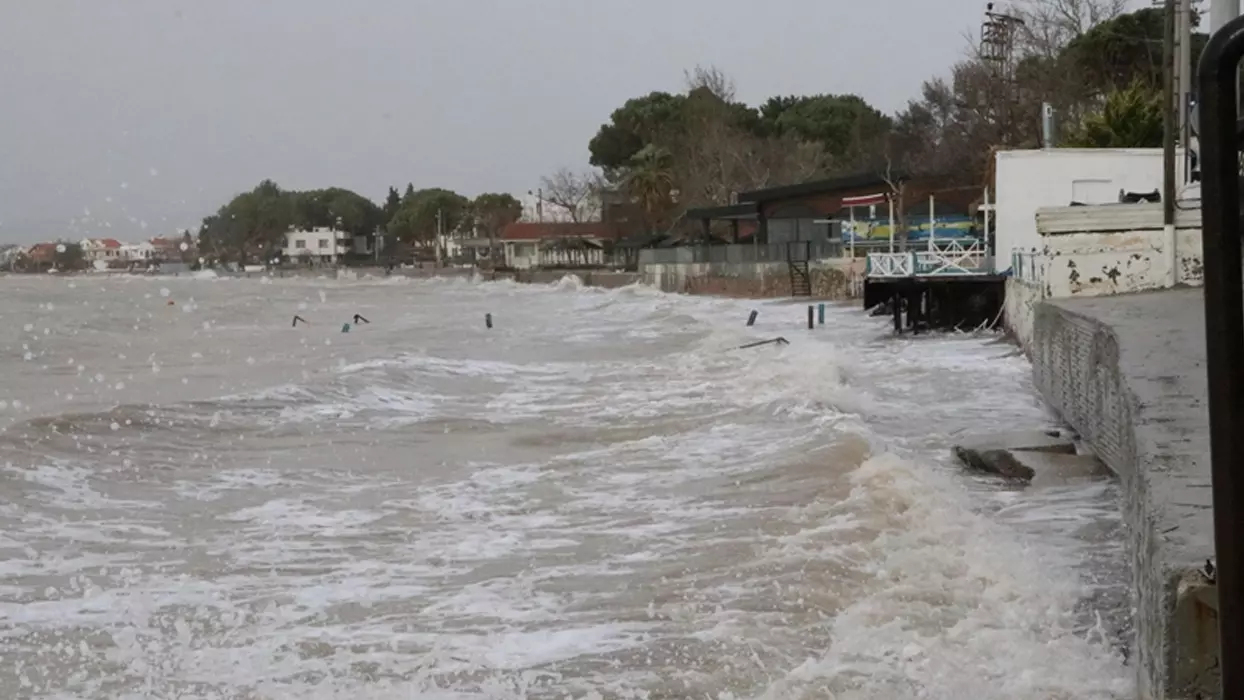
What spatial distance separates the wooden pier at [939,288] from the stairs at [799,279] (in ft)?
61.3

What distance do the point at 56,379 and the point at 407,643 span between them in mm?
21177

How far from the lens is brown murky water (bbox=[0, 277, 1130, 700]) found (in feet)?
18.5

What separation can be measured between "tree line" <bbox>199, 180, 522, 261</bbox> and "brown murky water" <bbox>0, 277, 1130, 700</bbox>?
388ft

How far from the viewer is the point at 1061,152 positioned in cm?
2622

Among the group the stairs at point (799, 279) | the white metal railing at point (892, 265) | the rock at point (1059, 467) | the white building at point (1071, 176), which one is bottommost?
the rock at point (1059, 467)

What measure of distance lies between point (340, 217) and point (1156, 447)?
165 meters

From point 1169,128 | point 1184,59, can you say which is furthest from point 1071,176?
point 1184,59

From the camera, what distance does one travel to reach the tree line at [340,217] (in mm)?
138500

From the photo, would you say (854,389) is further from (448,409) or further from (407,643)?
(407,643)

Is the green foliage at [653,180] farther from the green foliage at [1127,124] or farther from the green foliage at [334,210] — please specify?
the green foliage at [334,210]

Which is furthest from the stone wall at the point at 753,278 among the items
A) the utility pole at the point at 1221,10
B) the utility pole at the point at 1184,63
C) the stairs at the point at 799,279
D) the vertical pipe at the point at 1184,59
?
the utility pole at the point at 1221,10

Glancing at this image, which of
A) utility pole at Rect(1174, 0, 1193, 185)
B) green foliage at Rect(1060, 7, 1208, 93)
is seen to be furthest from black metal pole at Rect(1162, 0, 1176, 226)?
green foliage at Rect(1060, 7, 1208, 93)

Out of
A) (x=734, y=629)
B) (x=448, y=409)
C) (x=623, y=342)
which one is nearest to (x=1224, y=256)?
(x=734, y=629)

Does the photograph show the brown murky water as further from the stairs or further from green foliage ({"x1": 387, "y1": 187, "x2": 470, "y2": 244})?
green foliage ({"x1": 387, "y1": 187, "x2": 470, "y2": 244})
